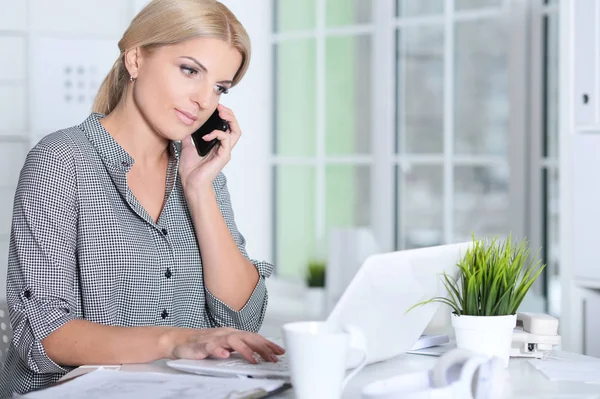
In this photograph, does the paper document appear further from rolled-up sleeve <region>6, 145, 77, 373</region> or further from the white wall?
the white wall

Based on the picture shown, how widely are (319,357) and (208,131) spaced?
1.12 metres

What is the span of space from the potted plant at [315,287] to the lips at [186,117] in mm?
1913

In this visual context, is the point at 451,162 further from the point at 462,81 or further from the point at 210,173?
the point at 210,173

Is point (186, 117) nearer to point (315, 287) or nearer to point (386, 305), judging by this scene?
point (386, 305)

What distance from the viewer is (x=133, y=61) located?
2.00 metres

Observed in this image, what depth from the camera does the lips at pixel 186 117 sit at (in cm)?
196

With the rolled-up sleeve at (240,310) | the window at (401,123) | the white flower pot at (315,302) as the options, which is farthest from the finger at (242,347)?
the white flower pot at (315,302)

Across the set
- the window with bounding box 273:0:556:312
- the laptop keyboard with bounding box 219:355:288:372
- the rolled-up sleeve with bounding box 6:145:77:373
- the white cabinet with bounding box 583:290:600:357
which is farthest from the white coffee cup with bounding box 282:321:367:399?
the window with bounding box 273:0:556:312

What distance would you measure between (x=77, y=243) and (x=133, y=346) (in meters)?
0.35

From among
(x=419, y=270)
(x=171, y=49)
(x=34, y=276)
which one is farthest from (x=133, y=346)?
(x=171, y=49)

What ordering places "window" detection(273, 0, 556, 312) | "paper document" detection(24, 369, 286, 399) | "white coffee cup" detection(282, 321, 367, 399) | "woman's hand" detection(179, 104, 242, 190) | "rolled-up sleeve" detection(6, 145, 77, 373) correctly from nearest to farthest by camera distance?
"white coffee cup" detection(282, 321, 367, 399) → "paper document" detection(24, 369, 286, 399) → "rolled-up sleeve" detection(6, 145, 77, 373) → "woman's hand" detection(179, 104, 242, 190) → "window" detection(273, 0, 556, 312)

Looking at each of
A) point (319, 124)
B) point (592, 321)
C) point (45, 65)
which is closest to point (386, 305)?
point (592, 321)

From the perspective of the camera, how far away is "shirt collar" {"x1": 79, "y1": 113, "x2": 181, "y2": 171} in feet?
6.25

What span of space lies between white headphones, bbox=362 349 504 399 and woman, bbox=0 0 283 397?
1.94 feet
